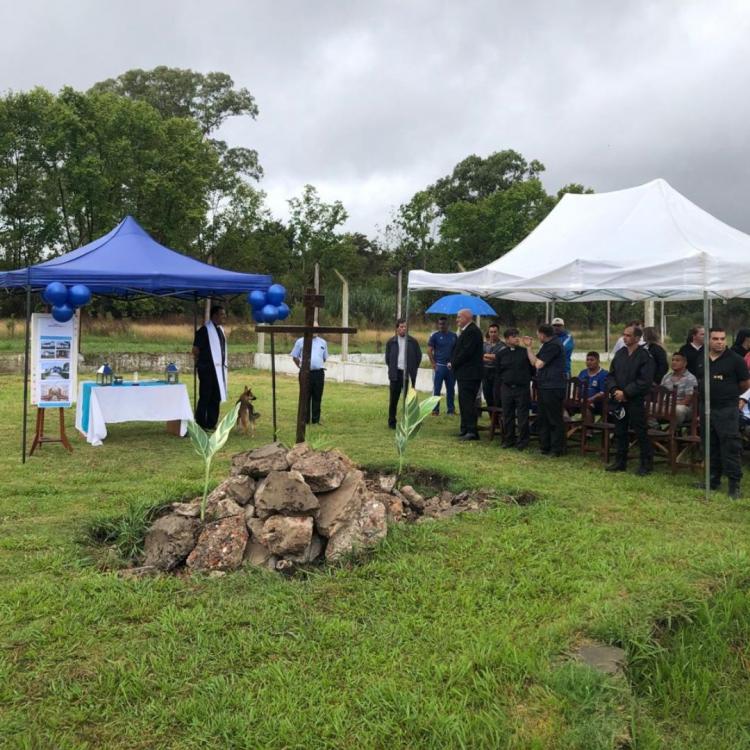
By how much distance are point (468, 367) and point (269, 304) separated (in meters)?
2.65

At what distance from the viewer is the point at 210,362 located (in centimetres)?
979

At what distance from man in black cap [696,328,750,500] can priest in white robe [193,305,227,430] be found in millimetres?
5887

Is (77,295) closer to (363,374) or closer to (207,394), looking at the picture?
(207,394)

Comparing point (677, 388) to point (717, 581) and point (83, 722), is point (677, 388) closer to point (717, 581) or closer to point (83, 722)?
point (717, 581)

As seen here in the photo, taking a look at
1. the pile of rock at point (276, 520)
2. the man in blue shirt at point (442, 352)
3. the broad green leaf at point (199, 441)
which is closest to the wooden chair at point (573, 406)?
the man in blue shirt at point (442, 352)

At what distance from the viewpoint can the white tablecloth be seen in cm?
884

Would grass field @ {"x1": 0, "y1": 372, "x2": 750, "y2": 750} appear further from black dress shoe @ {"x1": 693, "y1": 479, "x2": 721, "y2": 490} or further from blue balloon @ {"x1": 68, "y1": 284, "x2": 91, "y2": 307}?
blue balloon @ {"x1": 68, "y1": 284, "x2": 91, "y2": 307}

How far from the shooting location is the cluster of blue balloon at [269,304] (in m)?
8.34

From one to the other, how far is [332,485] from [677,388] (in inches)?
183

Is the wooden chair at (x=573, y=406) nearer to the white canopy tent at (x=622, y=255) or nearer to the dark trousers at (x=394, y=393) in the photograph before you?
the white canopy tent at (x=622, y=255)

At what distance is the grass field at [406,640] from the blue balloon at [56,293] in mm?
2966

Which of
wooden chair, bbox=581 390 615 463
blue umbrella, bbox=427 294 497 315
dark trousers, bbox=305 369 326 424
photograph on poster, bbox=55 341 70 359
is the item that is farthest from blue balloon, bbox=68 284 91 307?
blue umbrella, bbox=427 294 497 315

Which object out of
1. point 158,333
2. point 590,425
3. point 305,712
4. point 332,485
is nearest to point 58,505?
point 332,485

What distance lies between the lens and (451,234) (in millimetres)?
30844
